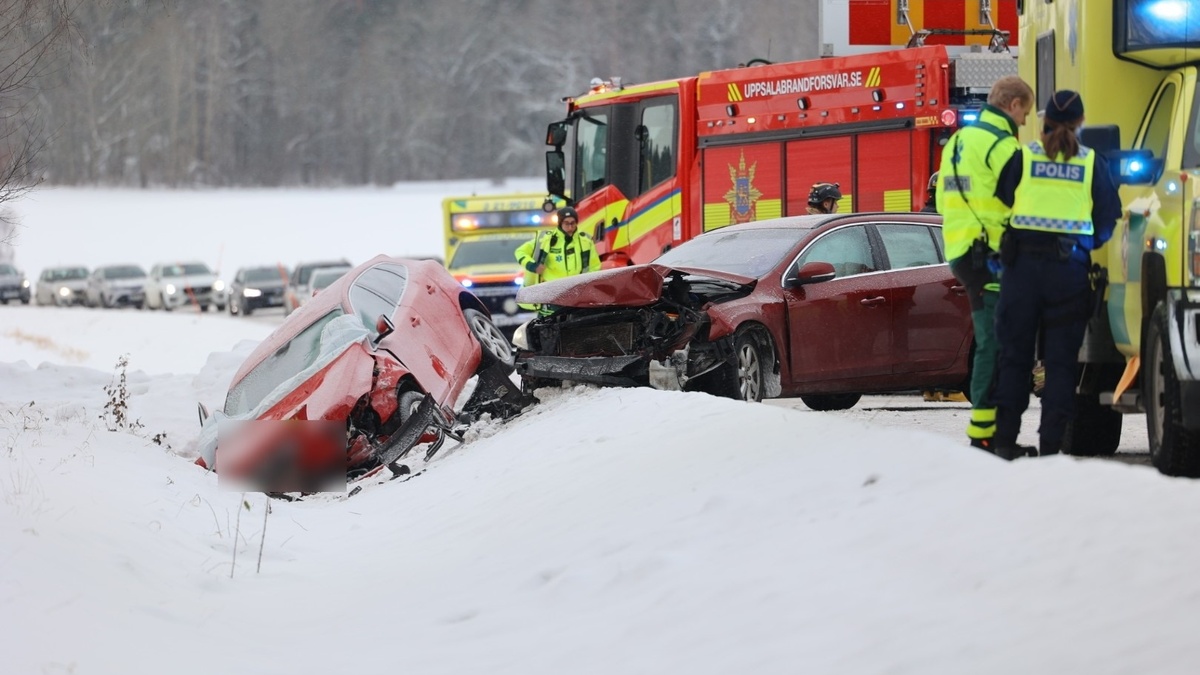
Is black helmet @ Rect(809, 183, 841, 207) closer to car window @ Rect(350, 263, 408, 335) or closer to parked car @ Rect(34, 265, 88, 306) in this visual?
car window @ Rect(350, 263, 408, 335)

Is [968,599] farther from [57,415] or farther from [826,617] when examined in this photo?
[57,415]

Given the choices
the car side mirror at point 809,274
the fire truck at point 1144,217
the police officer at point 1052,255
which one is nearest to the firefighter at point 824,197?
the car side mirror at point 809,274

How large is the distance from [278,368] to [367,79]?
329ft

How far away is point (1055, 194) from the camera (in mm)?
7871

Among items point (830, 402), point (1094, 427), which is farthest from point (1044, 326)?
point (830, 402)

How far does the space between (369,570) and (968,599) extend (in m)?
3.46

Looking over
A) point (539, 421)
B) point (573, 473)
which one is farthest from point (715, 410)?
point (539, 421)

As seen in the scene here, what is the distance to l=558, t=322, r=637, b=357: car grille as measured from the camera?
11727 mm

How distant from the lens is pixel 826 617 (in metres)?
5.20

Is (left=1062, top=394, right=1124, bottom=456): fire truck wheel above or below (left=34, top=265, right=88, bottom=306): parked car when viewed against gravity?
above

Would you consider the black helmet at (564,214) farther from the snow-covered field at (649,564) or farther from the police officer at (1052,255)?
the police officer at (1052,255)

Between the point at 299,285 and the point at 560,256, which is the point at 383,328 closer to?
the point at 560,256

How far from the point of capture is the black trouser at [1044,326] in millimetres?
7848

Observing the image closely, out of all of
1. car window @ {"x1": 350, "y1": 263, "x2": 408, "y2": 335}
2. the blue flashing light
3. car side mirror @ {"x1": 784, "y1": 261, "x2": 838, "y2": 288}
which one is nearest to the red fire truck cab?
car side mirror @ {"x1": 784, "y1": 261, "x2": 838, "y2": 288}
